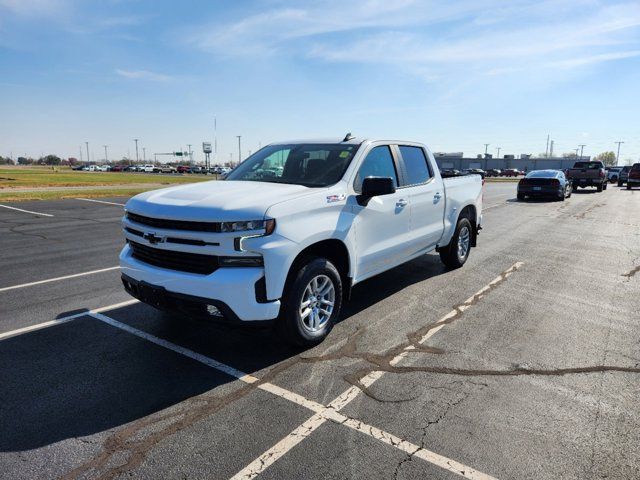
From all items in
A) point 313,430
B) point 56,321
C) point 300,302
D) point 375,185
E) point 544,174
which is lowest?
point 313,430

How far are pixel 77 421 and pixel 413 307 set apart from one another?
3679mm

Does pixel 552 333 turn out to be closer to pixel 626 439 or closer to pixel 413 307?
pixel 413 307

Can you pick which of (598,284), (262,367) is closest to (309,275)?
(262,367)

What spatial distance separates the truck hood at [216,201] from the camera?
3.54 meters

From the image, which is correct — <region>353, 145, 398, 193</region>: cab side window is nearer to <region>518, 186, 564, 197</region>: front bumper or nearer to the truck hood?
the truck hood

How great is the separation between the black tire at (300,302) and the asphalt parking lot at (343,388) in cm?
18

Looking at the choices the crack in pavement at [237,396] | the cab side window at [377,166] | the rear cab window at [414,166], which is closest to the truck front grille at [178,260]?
the crack in pavement at [237,396]

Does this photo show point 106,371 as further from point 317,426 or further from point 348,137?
point 348,137

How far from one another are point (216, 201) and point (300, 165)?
4.86 ft

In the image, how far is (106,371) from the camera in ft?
12.2

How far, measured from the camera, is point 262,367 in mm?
3836

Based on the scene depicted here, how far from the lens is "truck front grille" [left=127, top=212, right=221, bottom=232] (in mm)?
3539

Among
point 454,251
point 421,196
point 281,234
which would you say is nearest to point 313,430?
point 281,234

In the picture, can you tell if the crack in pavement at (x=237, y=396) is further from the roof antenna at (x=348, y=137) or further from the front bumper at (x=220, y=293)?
the roof antenna at (x=348, y=137)
